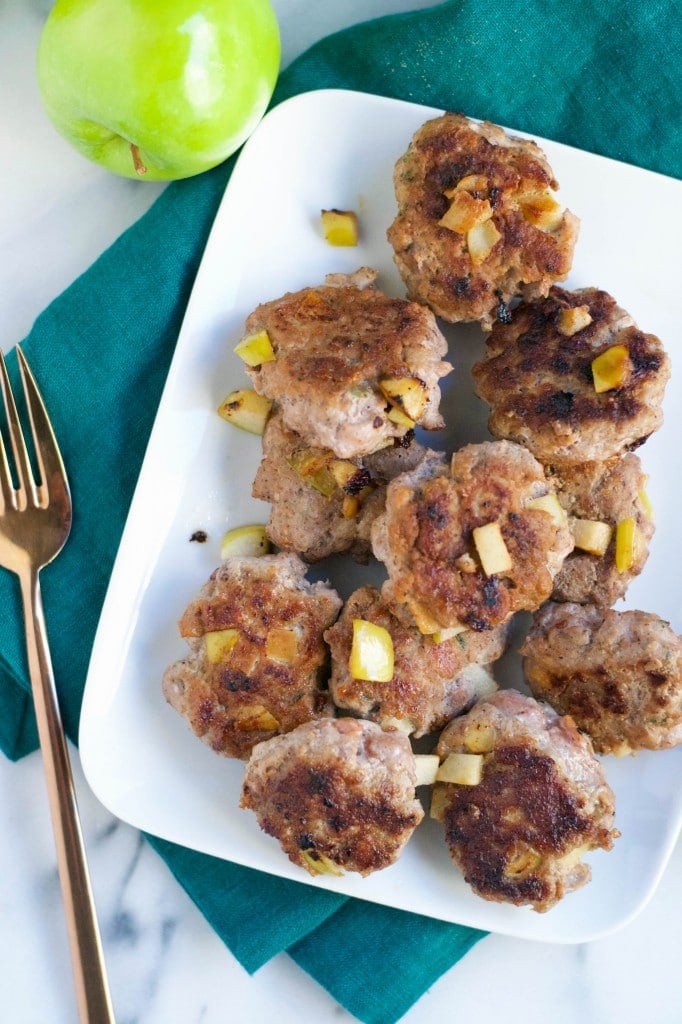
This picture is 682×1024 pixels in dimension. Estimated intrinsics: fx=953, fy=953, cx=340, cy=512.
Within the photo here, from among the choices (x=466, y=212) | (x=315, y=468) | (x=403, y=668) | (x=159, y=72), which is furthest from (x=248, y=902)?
(x=159, y=72)

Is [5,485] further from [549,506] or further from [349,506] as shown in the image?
[549,506]

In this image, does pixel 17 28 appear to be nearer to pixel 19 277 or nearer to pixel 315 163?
pixel 19 277

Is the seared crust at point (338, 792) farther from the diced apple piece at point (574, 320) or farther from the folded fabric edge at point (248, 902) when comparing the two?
the diced apple piece at point (574, 320)

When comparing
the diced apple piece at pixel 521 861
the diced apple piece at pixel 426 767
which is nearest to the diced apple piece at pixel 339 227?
the diced apple piece at pixel 426 767

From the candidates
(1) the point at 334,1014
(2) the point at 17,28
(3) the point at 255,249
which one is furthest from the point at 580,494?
(2) the point at 17,28

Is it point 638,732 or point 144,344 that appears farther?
point 144,344

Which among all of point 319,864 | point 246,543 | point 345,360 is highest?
point 345,360

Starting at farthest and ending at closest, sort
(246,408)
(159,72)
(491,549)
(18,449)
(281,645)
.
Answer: (18,449)
(246,408)
(281,645)
(159,72)
(491,549)
